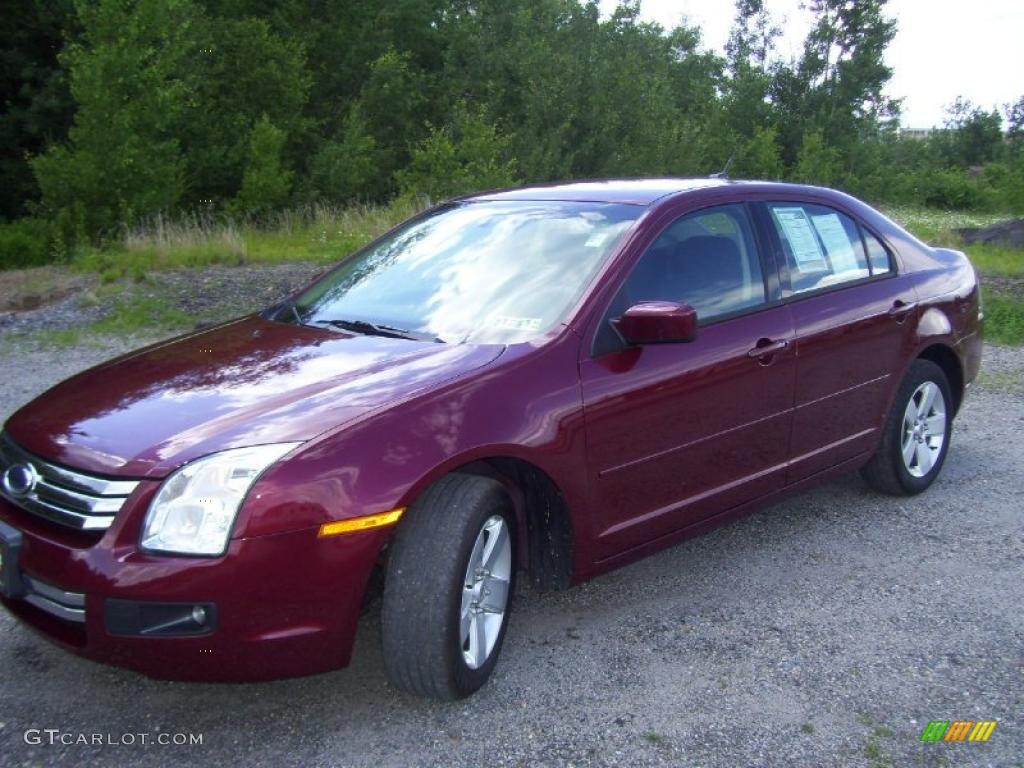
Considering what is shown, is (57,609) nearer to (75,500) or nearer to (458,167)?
(75,500)

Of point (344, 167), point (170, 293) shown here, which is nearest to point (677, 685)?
point (170, 293)

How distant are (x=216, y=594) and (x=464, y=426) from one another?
2.88ft

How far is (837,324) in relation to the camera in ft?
14.9

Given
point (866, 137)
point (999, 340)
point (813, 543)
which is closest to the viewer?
point (813, 543)

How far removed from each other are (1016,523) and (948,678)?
1779 mm

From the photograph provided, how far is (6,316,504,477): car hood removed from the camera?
2.98 metres

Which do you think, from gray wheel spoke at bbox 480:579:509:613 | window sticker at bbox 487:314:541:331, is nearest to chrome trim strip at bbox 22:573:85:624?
gray wheel spoke at bbox 480:579:509:613

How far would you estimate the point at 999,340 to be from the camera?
962 cm

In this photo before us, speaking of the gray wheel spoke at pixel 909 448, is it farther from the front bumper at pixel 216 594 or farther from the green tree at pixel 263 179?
the green tree at pixel 263 179

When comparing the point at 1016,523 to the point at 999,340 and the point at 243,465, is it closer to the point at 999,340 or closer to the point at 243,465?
the point at 243,465

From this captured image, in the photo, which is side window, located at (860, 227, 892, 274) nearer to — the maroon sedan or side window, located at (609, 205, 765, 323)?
the maroon sedan

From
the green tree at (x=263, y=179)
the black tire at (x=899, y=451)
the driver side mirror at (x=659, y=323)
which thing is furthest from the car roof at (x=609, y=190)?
the green tree at (x=263, y=179)

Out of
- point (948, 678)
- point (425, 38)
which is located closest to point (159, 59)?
point (948, 678)

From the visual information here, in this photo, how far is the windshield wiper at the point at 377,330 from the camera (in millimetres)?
3719
